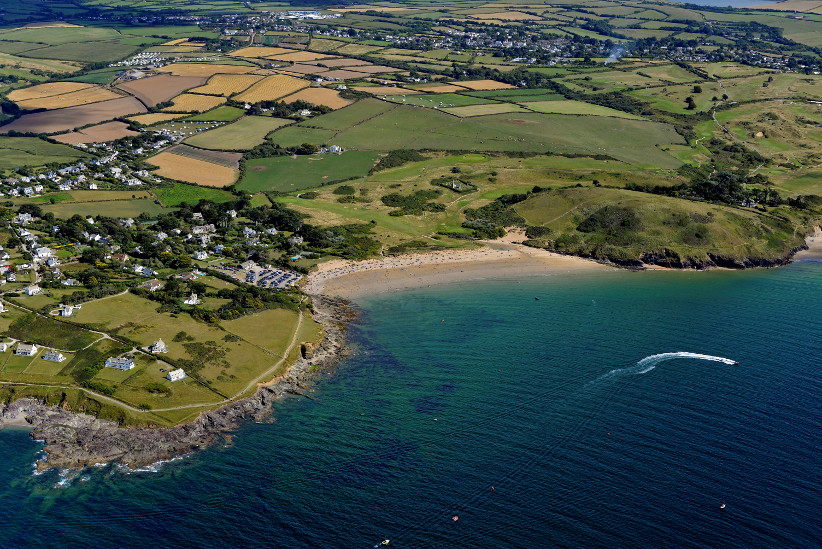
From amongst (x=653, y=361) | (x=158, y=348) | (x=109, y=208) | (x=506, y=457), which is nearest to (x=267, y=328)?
(x=158, y=348)

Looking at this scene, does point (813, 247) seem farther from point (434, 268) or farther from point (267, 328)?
point (267, 328)

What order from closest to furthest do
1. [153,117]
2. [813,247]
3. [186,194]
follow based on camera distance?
1. [813,247]
2. [186,194]
3. [153,117]

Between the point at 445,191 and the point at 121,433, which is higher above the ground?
the point at 445,191

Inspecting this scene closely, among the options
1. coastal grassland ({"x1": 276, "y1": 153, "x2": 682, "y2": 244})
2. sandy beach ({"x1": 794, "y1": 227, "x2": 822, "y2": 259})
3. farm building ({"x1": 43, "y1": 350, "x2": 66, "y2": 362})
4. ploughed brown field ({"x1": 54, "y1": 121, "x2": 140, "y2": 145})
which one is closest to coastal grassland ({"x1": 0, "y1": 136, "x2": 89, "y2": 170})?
ploughed brown field ({"x1": 54, "y1": 121, "x2": 140, "y2": 145})

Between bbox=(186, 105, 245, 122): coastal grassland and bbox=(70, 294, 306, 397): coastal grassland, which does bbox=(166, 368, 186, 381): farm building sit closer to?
bbox=(70, 294, 306, 397): coastal grassland

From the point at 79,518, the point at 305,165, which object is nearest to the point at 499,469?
the point at 79,518

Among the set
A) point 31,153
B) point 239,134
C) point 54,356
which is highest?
point 239,134

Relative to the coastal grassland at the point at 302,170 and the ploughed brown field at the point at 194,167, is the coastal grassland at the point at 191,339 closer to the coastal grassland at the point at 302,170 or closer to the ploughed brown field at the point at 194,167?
the coastal grassland at the point at 302,170
